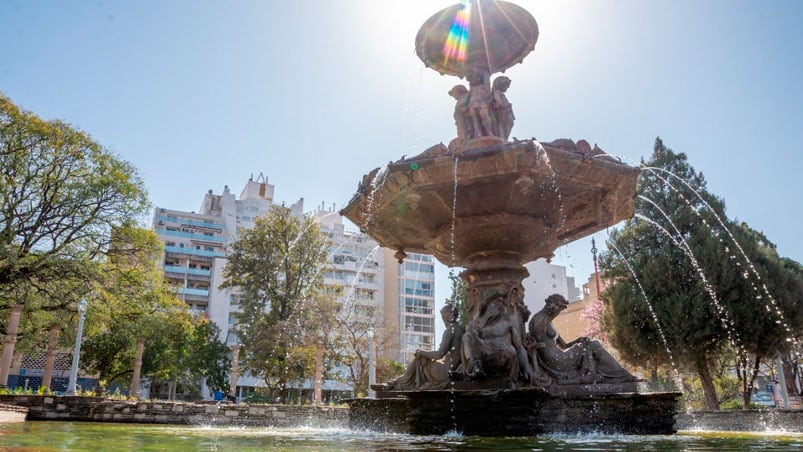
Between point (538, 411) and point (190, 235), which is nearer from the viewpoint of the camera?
point (538, 411)

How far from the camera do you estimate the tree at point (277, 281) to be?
1184 inches

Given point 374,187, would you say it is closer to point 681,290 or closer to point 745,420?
point 745,420

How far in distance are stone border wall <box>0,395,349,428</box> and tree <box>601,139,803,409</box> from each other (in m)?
11.3

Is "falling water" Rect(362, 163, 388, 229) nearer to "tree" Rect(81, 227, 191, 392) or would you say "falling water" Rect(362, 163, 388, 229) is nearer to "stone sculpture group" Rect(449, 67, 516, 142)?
"stone sculpture group" Rect(449, 67, 516, 142)

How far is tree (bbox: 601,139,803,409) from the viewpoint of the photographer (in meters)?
19.5

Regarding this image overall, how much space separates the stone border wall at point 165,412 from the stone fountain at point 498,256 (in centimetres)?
1026

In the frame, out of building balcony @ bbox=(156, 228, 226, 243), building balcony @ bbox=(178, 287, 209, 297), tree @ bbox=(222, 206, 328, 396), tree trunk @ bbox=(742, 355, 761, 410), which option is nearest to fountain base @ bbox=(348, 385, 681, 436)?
tree trunk @ bbox=(742, 355, 761, 410)

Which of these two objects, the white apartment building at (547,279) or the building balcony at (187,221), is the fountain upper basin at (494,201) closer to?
the white apartment building at (547,279)

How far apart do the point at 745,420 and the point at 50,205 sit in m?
24.1

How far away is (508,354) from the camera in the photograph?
7.22m

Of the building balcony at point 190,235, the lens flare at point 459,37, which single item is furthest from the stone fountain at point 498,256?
the building balcony at point 190,235

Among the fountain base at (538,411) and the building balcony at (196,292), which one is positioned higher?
the building balcony at (196,292)

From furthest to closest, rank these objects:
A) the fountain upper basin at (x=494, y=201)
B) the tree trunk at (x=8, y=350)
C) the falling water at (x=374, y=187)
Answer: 1. the tree trunk at (x=8, y=350)
2. the falling water at (x=374, y=187)
3. the fountain upper basin at (x=494, y=201)

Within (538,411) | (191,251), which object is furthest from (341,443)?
(191,251)
